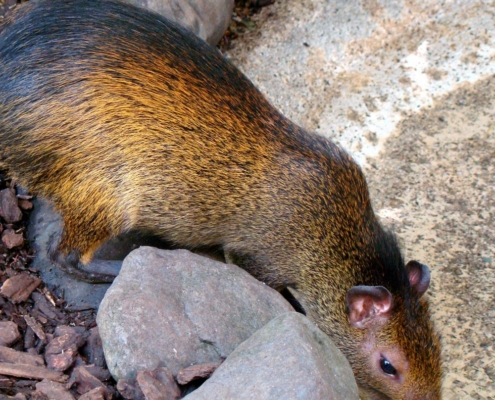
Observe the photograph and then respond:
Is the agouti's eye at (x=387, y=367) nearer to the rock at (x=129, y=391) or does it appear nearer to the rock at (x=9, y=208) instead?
the rock at (x=129, y=391)

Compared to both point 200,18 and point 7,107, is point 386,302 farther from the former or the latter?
point 200,18

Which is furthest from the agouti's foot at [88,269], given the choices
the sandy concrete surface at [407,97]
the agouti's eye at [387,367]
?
the sandy concrete surface at [407,97]

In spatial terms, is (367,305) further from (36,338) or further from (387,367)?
(36,338)

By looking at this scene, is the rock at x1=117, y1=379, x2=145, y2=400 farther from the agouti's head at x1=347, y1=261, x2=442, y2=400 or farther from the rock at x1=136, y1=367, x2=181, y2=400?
the agouti's head at x1=347, y1=261, x2=442, y2=400

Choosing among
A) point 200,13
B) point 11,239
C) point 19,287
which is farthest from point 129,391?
point 200,13

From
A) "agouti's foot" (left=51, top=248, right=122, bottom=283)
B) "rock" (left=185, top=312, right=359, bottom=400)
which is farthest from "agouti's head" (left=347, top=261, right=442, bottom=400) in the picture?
"agouti's foot" (left=51, top=248, right=122, bottom=283)

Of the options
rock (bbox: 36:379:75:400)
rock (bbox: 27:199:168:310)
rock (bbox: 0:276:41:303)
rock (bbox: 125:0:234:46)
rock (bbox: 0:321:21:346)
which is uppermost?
rock (bbox: 125:0:234:46)
